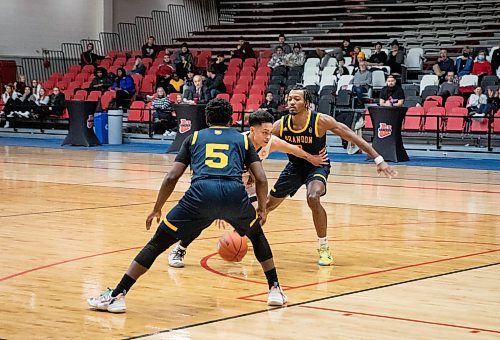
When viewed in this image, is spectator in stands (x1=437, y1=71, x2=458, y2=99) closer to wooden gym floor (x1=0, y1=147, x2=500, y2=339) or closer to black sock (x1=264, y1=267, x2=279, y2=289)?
wooden gym floor (x1=0, y1=147, x2=500, y2=339)

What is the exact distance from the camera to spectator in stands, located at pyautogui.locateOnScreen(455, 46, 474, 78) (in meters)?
24.2

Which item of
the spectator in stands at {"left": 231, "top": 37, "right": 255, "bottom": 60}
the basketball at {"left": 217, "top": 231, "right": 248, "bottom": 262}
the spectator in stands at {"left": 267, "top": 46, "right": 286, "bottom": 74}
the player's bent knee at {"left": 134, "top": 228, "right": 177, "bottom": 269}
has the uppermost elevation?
the spectator in stands at {"left": 231, "top": 37, "right": 255, "bottom": 60}

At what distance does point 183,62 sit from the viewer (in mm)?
28391

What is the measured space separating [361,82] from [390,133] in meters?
3.27

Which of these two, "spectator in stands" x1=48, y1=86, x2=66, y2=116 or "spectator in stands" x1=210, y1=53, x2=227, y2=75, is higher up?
"spectator in stands" x1=210, y1=53, x2=227, y2=75

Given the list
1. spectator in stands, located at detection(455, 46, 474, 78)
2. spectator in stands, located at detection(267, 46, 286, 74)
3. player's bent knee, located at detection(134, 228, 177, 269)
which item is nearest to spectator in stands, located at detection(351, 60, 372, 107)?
spectator in stands, located at detection(455, 46, 474, 78)

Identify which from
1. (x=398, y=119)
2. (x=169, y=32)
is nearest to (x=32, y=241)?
(x=398, y=119)

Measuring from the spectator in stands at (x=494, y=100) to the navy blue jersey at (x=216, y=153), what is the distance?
1590 cm

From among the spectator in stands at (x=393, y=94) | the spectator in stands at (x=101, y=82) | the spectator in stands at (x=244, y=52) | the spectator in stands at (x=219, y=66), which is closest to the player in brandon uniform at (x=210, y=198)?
the spectator in stands at (x=393, y=94)

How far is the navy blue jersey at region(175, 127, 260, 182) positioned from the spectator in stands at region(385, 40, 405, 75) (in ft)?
62.8

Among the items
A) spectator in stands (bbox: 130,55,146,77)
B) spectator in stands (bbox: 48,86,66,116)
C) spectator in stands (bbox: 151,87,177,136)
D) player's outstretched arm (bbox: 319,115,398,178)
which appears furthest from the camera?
spectator in stands (bbox: 130,55,146,77)

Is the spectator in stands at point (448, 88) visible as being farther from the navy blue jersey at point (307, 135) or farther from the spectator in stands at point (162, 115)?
the navy blue jersey at point (307, 135)

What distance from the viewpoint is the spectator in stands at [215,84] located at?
25688mm

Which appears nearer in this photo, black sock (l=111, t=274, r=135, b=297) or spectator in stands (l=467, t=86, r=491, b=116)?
black sock (l=111, t=274, r=135, b=297)
